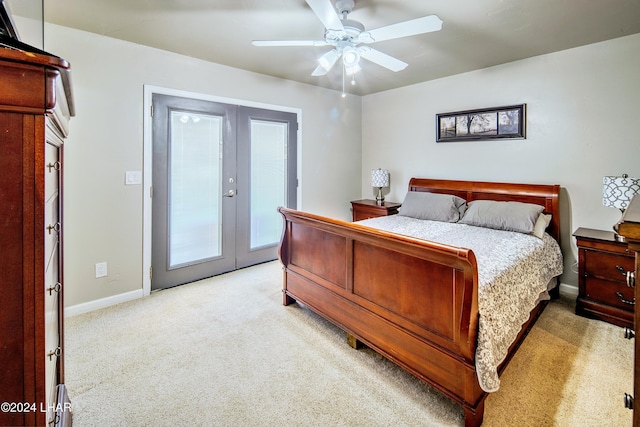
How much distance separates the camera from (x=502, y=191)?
352cm

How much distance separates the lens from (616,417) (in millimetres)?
1644

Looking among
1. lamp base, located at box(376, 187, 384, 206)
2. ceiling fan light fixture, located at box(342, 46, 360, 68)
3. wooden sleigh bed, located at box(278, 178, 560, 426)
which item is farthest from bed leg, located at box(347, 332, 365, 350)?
lamp base, located at box(376, 187, 384, 206)

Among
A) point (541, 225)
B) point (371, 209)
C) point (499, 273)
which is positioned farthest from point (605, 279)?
point (371, 209)

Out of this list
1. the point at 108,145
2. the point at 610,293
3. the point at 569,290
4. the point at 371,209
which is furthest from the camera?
the point at 371,209

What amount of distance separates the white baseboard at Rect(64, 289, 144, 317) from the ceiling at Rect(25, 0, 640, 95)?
7.70 ft

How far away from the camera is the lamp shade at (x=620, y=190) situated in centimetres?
252

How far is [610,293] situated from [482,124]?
210cm

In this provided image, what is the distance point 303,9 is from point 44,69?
2.02 metres

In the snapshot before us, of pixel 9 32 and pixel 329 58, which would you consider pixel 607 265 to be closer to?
pixel 329 58

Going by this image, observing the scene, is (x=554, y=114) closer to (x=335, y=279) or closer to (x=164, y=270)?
(x=335, y=279)

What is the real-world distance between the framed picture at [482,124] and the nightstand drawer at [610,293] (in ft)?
5.27

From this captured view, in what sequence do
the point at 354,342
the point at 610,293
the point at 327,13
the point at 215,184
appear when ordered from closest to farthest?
the point at 327,13 → the point at 354,342 → the point at 610,293 → the point at 215,184

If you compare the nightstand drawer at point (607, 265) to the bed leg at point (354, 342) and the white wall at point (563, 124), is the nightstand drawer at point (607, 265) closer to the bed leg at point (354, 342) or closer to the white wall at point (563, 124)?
the white wall at point (563, 124)

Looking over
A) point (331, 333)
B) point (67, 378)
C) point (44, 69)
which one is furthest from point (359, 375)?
point (44, 69)
